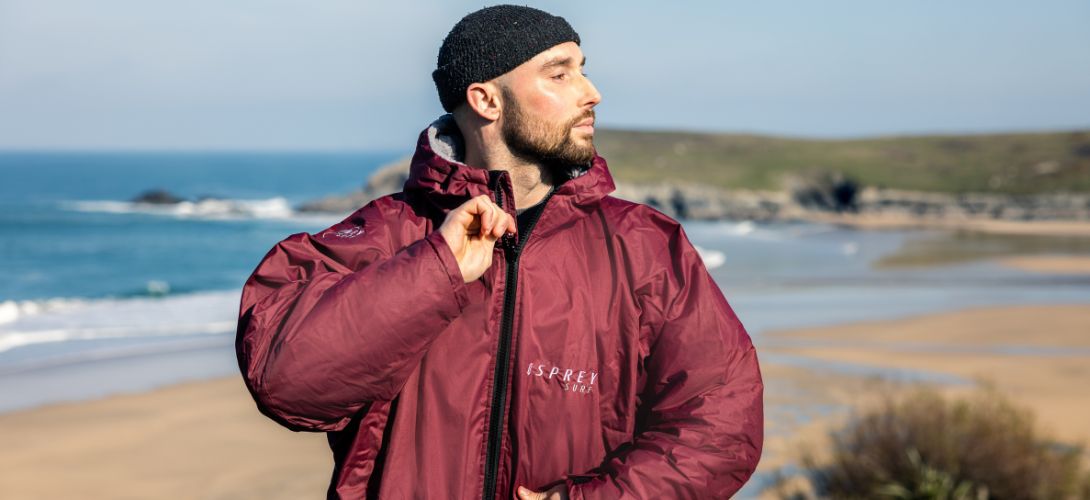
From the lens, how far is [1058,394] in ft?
46.2

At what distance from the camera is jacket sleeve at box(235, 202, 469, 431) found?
2131mm

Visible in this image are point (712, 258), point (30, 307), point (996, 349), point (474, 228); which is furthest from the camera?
point (712, 258)

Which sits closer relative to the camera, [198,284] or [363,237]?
[363,237]

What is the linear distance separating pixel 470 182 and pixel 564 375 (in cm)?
48

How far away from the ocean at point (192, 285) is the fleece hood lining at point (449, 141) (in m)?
13.6

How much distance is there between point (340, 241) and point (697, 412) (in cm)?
86

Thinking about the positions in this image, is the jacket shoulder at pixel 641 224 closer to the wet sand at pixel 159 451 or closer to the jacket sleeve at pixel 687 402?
the jacket sleeve at pixel 687 402

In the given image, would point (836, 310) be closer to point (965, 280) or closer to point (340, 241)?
point (965, 280)

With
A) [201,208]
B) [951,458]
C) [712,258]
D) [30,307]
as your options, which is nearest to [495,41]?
[951,458]

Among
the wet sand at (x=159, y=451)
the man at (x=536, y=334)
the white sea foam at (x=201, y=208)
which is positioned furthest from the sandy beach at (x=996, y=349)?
the white sea foam at (x=201, y=208)

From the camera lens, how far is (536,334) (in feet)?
7.87

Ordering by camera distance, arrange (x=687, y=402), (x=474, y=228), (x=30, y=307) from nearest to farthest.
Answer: (x=474, y=228)
(x=687, y=402)
(x=30, y=307)

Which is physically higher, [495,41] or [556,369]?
[495,41]

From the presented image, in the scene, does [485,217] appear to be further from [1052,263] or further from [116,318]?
[1052,263]
